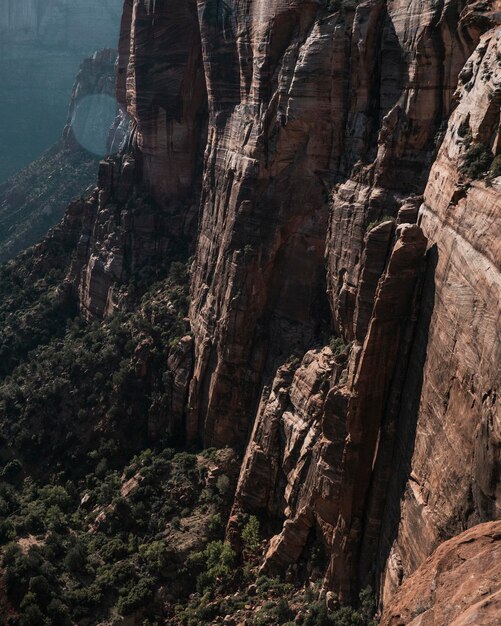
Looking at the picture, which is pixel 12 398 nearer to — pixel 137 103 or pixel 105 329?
pixel 105 329

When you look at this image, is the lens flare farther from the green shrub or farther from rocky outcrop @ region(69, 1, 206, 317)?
the green shrub

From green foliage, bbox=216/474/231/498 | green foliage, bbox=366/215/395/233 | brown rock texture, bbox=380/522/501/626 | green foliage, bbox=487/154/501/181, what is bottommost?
green foliage, bbox=216/474/231/498

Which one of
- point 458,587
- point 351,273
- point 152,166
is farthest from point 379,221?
point 152,166

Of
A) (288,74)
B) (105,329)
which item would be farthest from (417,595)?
(105,329)

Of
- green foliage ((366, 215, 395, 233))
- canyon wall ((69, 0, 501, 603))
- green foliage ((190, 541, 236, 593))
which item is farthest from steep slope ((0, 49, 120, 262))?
green foliage ((366, 215, 395, 233))

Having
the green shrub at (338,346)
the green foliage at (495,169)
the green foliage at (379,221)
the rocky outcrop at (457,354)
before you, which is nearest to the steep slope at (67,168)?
the green shrub at (338,346)

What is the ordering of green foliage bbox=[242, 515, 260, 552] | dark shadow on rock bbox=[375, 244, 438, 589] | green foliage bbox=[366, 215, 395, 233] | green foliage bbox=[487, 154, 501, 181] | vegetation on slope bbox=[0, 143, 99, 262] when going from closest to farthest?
Answer: green foliage bbox=[487, 154, 501, 181] → dark shadow on rock bbox=[375, 244, 438, 589] → green foliage bbox=[366, 215, 395, 233] → green foliage bbox=[242, 515, 260, 552] → vegetation on slope bbox=[0, 143, 99, 262]

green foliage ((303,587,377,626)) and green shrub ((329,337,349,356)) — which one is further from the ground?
green shrub ((329,337,349,356))
